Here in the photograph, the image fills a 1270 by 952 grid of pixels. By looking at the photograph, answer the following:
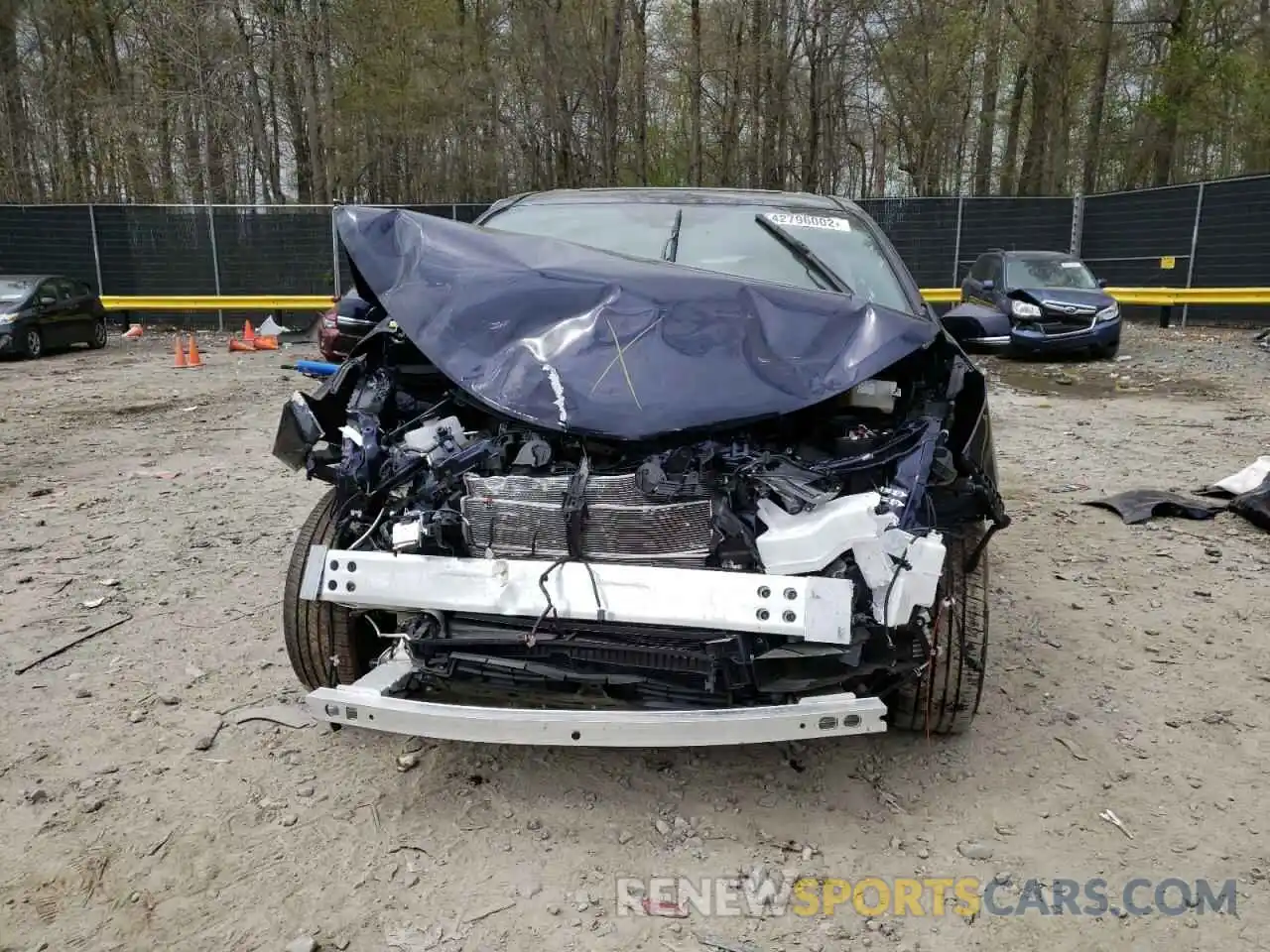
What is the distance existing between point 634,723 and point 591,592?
356 mm

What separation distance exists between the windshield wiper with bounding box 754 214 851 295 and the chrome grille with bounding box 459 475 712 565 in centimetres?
159

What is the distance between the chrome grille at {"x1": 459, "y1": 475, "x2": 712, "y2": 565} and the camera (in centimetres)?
253

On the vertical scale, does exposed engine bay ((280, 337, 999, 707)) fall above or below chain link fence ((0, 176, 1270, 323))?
below

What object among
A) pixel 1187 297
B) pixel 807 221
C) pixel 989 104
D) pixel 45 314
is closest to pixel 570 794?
pixel 807 221

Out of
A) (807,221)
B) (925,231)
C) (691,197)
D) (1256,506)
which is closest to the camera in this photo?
(807,221)

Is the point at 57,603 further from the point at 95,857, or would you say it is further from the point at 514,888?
the point at 514,888

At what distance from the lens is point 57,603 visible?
167 inches

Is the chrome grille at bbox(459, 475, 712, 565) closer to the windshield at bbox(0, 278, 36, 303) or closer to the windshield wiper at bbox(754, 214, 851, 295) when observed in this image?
the windshield wiper at bbox(754, 214, 851, 295)

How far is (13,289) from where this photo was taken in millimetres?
14008

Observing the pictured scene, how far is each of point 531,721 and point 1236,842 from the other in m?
2.07

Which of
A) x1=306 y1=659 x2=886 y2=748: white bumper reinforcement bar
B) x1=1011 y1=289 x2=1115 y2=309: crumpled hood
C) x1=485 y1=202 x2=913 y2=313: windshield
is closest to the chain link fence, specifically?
x1=1011 y1=289 x2=1115 y2=309: crumpled hood

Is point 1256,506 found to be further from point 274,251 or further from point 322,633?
point 274,251

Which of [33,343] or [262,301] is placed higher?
[262,301]

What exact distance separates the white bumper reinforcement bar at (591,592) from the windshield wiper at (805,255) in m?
1.74
